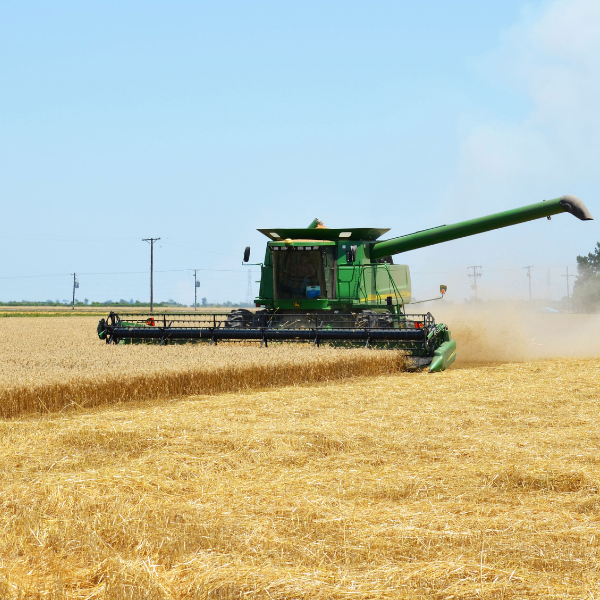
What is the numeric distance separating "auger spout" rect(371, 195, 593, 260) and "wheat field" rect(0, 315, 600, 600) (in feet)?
17.3

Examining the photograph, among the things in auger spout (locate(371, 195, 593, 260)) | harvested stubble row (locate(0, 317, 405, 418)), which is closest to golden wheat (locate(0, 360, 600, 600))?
harvested stubble row (locate(0, 317, 405, 418))

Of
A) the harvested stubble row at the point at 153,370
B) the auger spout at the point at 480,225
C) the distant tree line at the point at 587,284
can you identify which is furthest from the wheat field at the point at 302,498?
the distant tree line at the point at 587,284

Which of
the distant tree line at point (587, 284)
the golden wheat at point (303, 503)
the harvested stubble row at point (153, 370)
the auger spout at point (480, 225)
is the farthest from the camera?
the distant tree line at point (587, 284)

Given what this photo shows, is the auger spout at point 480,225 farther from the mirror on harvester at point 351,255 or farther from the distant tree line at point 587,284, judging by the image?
the distant tree line at point 587,284

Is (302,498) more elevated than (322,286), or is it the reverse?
(322,286)

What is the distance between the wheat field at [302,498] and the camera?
131 inches

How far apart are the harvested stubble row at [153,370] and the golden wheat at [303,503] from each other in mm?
634

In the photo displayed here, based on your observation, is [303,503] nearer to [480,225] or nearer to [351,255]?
[351,255]

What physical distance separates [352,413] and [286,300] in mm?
6603

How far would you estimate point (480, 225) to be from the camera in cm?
1415

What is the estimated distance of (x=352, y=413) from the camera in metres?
7.74

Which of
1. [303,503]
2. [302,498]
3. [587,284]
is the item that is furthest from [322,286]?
[587,284]

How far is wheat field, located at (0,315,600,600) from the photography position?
131 inches

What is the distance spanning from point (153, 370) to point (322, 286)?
5.40 metres
